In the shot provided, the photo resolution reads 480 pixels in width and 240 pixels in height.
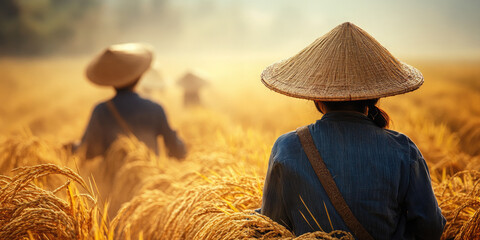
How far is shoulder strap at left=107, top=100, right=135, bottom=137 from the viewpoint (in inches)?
113

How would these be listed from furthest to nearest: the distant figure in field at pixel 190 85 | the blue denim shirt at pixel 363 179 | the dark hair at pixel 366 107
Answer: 1. the distant figure in field at pixel 190 85
2. the dark hair at pixel 366 107
3. the blue denim shirt at pixel 363 179

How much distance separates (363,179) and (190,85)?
9.16 m

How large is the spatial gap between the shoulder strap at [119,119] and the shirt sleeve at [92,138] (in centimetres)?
11

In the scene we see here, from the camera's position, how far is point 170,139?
3109mm

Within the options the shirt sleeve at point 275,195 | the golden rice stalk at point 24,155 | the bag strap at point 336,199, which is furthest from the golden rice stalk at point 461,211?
the golden rice stalk at point 24,155

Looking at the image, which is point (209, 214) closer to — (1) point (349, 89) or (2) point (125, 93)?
(1) point (349, 89)

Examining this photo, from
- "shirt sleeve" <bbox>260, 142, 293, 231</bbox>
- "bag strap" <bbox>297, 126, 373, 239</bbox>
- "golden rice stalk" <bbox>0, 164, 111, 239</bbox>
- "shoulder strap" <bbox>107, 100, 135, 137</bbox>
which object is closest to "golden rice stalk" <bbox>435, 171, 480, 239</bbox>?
"bag strap" <bbox>297, 126, 373, 239</bbox>

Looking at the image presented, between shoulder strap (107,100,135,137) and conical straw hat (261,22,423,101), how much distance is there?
1.96 meters

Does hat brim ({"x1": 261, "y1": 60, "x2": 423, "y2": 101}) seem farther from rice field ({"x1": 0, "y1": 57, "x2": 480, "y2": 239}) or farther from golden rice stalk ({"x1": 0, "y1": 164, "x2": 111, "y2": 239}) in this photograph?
golden rice stalk ({"x1": 0, "y1": 164, "x2": 111, "y2": 239})

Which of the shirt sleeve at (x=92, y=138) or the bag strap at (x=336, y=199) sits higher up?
the bag strap at (x=336, y=199)

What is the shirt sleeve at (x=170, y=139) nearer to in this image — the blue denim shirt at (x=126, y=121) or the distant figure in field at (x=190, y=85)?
the blue denim shirt at (x=126, y=121)

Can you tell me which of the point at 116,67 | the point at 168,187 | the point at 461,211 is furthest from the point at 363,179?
the point at 116,67

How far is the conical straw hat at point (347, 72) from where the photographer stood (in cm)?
117

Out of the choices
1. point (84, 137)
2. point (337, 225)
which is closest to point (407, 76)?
point (337, 225)
